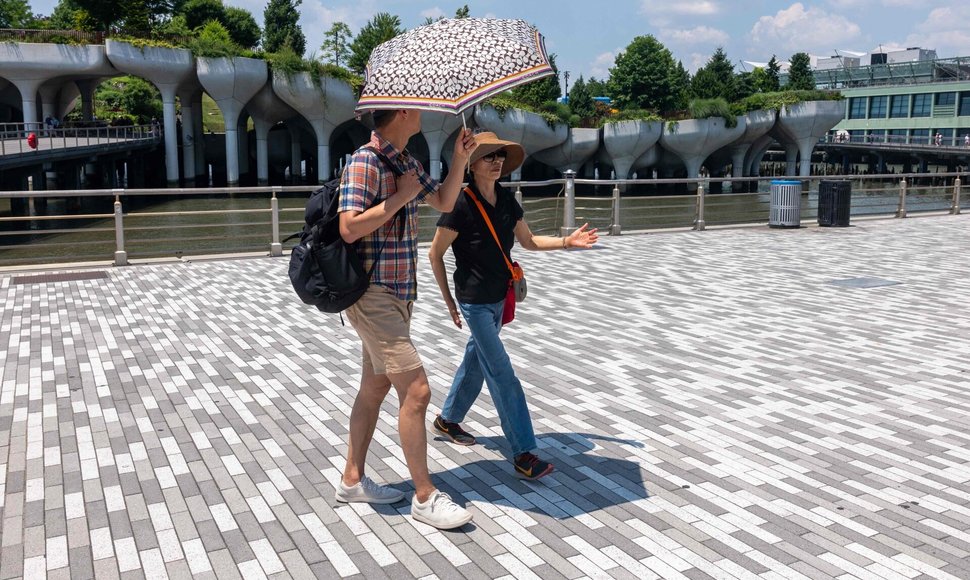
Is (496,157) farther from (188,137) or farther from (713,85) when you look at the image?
(713,85)

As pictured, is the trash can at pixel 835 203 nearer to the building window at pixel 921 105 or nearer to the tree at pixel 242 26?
the tree at pixel 242 26

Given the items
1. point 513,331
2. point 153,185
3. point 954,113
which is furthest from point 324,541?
point 954,113

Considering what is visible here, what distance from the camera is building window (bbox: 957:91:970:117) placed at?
93.4 meters

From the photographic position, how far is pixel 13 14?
315 feet

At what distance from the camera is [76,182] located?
164 feet

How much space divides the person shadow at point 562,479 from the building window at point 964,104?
10574cm

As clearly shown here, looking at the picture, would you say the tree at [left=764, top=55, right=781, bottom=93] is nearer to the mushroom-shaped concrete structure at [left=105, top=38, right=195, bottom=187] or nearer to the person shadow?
the mushroom-shaped concrete structure at [left=105, top=38, right=195, bottom=187]

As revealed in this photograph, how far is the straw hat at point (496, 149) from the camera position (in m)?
4.41

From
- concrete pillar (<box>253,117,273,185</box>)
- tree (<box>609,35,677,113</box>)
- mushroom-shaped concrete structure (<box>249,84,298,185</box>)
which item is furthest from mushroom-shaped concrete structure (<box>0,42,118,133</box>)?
tree (<box>609,35,677,113</box>)

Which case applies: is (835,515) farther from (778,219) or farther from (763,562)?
(778,219)

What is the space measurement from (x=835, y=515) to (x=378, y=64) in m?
3.23

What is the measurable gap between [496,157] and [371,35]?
65001mm

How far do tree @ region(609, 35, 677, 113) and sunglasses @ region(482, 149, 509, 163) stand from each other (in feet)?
256

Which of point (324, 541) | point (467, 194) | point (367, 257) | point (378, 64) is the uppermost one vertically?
point (378, 64)
